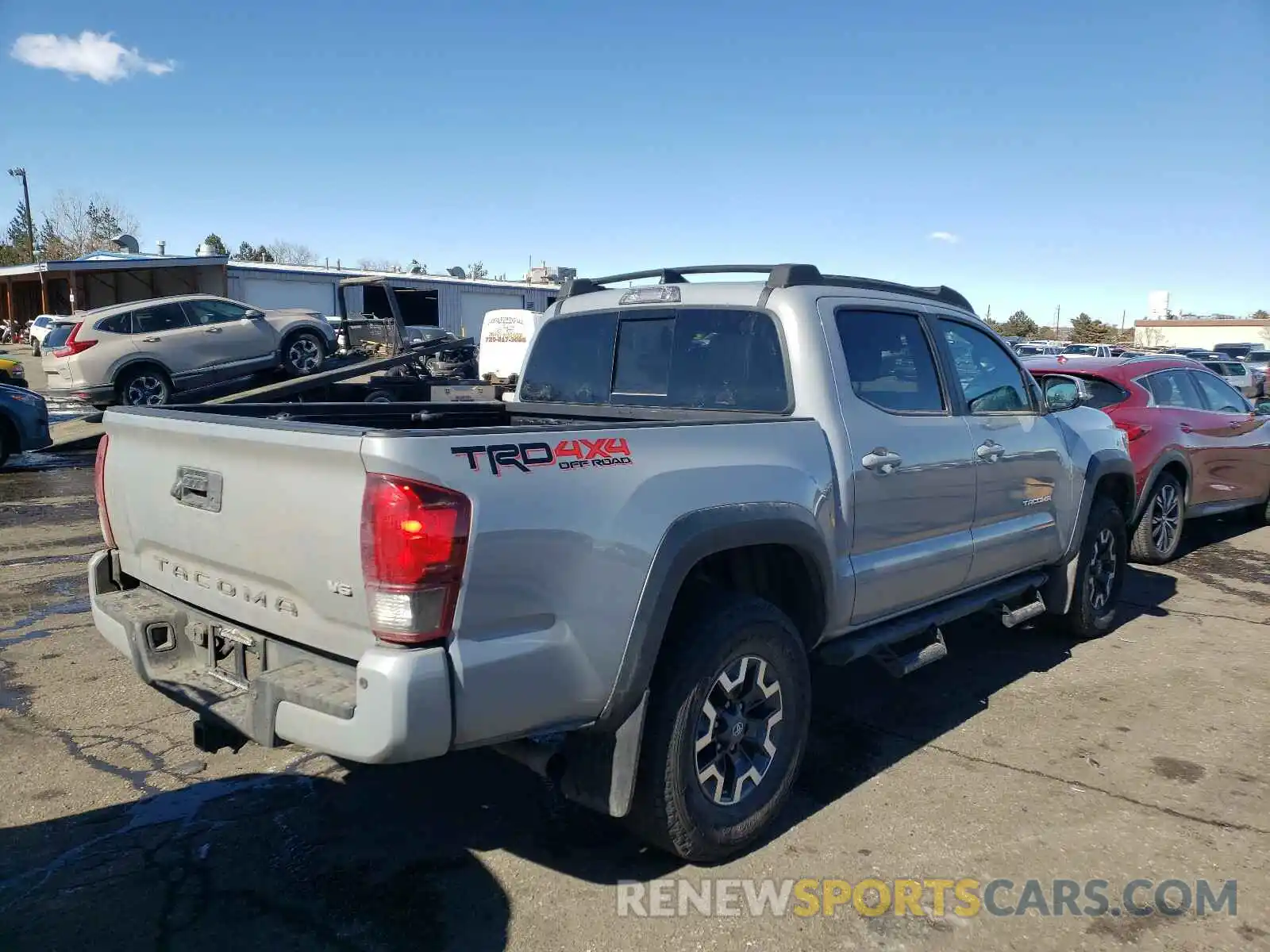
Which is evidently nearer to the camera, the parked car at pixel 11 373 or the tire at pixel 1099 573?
the tire at pixel 1099 573

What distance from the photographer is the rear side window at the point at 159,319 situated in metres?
15.4

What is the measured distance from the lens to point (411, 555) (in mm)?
2375

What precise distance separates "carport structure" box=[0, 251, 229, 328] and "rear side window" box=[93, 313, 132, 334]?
13948 millimetres

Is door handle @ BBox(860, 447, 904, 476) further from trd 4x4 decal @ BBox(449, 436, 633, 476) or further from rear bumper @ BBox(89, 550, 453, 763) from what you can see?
rear bumper @ BBox(89, 550, 453, 763)

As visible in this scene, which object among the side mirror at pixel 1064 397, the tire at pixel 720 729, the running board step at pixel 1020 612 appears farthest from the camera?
the side mirror at pixel 1064 397

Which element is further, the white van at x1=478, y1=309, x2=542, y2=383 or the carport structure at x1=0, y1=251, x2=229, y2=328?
the carport structure at x1=0, y1=251, x2=229, y2=328

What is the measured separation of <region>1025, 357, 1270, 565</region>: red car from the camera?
24.7 feet

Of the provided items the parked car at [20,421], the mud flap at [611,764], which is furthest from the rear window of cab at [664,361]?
the parked car at [20,421]

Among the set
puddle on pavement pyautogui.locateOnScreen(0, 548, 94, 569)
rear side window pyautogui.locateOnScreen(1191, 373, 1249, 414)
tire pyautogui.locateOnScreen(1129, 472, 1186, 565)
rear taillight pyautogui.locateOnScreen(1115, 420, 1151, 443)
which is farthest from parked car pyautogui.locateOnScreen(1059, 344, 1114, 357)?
puddle on pavement pyautogui.locateOnScreen(0, 548, 94, 569)

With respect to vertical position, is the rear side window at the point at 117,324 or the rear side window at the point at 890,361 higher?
the rear side window at the point at 890,361

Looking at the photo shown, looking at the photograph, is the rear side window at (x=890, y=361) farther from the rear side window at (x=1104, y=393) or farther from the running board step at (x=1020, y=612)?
the rear side window at (x=1104, y=393)

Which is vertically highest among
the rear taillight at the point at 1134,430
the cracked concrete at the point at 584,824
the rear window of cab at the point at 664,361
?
the rear window of cab at the point at 664,361

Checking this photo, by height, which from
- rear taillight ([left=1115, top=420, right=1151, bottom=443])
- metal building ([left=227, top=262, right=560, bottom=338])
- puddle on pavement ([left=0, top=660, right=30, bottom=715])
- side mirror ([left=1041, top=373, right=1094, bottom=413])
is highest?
metal building ([left=227, top=262, right=560, bottom=338])

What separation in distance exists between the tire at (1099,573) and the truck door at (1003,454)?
19.4 inches
